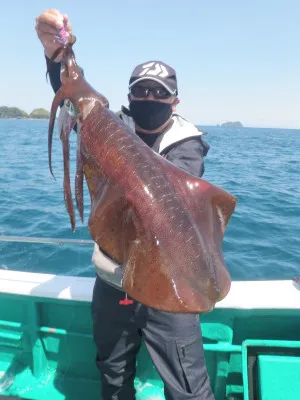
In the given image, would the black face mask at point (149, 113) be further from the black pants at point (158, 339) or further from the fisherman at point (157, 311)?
the black pants at point (158, 339)

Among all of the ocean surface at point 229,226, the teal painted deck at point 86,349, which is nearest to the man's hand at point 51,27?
the ocean surface at point 229,226

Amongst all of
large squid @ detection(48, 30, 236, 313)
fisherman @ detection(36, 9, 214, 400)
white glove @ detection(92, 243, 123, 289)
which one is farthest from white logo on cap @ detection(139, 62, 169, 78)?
white glove @ detection(92, 243, 123, 289)

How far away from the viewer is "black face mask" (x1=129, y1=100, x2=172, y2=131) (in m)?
2.81

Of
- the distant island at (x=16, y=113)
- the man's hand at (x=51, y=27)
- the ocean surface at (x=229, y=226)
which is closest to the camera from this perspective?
the man's hand at (x=51, y=27)

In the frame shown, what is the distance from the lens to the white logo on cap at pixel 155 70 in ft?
9.02

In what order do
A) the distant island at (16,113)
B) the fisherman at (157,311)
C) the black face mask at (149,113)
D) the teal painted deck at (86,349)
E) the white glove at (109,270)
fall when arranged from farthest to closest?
1. the distant island at (16,113)
2. the teal painted deck at (86,349)
3. the black face mask at (149,113)
4. the fisherman at (157,311)
5. the white glove at (109,270)

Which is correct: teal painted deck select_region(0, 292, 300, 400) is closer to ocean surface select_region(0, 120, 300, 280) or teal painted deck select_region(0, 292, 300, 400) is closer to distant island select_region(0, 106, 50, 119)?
ocean surface select_region(0, 120, 300, 280)

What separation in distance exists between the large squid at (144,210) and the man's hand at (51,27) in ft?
0.92

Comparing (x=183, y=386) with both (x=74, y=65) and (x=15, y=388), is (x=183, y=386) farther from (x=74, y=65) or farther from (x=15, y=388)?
(x=74, y=65)

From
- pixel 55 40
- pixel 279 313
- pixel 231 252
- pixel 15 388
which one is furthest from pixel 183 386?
pixel 231 252

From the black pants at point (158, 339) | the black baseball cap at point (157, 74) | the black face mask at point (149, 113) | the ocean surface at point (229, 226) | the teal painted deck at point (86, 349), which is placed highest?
the black baseball cap at point (157, 74)

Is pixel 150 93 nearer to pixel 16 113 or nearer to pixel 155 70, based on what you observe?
pixel 155 70

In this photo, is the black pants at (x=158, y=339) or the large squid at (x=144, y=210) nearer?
the large squid at (x=144, y=210)

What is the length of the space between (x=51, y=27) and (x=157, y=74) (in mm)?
877
